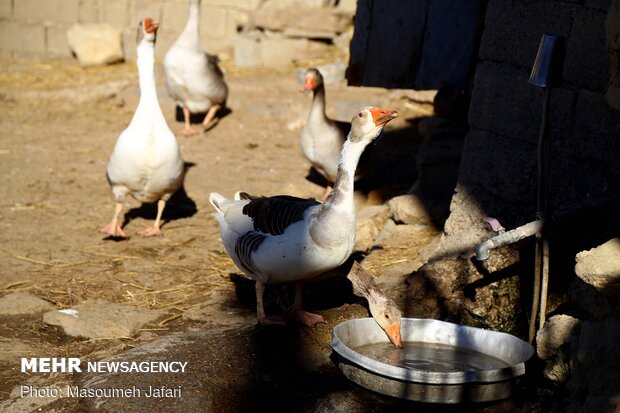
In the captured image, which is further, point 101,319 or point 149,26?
point 149,26

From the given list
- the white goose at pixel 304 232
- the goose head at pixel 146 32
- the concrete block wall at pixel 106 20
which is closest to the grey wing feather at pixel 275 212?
the white goose at pixel 304 232

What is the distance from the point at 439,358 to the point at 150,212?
13.0 feet

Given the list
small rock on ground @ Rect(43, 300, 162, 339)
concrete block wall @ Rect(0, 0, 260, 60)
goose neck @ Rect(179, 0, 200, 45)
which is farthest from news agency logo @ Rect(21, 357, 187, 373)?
concrete block wall @ Rect(0, 0, 260, 60)

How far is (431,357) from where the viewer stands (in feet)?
13.7

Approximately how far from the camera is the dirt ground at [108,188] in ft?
17.5

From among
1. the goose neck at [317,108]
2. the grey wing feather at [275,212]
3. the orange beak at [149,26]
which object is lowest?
the grey wing feather at [275,212]

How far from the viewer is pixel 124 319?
5.00m

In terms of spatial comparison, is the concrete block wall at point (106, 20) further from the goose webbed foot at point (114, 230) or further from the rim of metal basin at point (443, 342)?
the rim of metal basin at point (443, 342)

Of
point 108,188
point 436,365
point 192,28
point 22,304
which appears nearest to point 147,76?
point 108,188

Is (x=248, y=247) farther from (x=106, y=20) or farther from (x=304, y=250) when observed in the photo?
(x=106, y=20)

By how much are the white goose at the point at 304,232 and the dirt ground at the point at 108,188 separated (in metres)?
0.54

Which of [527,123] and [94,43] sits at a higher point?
[527,123]

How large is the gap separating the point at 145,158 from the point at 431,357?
121 inches

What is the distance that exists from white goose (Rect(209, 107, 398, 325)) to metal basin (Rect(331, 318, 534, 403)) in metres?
0.41
